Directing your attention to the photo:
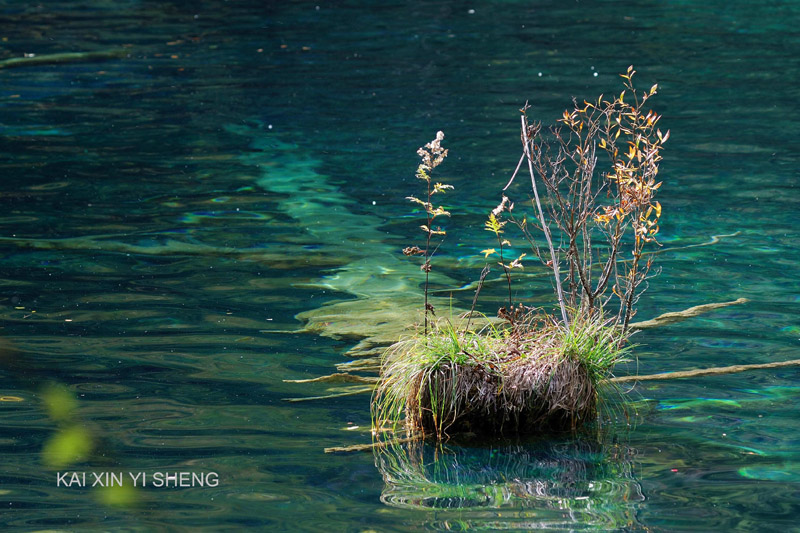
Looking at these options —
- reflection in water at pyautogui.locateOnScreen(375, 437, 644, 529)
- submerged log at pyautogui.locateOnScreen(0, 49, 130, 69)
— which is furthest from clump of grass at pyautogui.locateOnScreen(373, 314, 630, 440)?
submerged log at pyautogui.locateOnScreen(0, 49, 130, 69)

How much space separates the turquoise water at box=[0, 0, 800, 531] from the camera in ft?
15.7

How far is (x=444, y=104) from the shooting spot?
14.4 m

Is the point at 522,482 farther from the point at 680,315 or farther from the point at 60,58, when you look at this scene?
the point at 60,58

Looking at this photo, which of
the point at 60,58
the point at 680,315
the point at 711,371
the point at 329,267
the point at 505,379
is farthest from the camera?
the point at 60,58

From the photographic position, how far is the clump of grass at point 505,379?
16.5 feet

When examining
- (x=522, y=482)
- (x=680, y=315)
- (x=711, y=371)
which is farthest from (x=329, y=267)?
(x=522, y=482)

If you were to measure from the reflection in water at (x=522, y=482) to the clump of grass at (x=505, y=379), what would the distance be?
12cm

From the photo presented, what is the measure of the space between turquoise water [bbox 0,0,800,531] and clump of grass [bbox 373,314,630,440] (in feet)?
0.52

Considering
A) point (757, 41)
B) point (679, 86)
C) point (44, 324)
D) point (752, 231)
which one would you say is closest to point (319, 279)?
point (44, 324)

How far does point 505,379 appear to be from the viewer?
502 centimetres

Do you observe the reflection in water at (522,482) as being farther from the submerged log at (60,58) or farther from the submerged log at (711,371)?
the submerged log at (60,58)

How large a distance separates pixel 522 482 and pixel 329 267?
3.88 metres

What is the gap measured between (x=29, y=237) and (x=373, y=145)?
14.4 feet

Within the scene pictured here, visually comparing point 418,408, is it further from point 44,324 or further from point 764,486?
point 44,324
